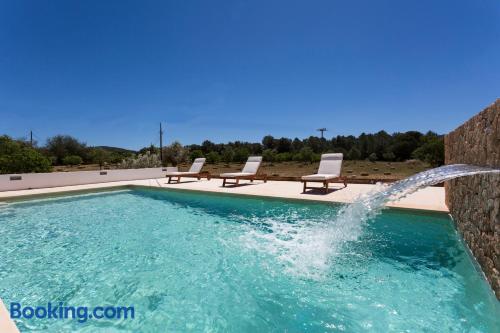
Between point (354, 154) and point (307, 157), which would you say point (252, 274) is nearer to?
point (307, 157)

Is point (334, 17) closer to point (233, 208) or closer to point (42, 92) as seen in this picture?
point (233, 208)

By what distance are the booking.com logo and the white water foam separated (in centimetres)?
181

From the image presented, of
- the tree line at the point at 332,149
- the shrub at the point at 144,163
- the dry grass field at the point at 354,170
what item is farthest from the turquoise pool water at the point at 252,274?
the tree line at the point at 332,149

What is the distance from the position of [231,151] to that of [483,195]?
30.4 meters

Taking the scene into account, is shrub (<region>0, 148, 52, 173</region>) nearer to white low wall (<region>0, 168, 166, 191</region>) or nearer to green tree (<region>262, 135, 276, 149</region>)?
white low wall (<region>0, 168, 166, 191</region>)

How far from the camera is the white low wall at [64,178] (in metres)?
9.97

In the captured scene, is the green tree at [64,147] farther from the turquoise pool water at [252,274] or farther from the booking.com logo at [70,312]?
the booking.com logo at [70,312]

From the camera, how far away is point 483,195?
111 inches

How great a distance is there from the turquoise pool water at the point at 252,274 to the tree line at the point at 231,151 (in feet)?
38.1

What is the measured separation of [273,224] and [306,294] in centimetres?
262

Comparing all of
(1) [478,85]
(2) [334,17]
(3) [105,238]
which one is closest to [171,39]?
(2) [334,17]

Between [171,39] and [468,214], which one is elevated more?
[171,39]

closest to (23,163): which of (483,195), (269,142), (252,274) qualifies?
(252,274)

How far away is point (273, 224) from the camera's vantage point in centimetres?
535
